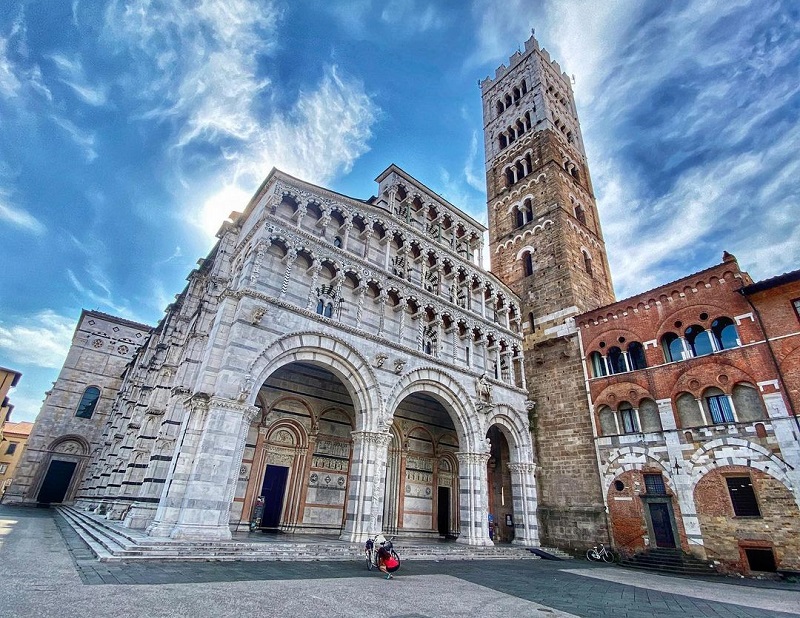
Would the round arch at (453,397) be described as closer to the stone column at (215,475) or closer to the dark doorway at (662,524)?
the stone column at (215,475)

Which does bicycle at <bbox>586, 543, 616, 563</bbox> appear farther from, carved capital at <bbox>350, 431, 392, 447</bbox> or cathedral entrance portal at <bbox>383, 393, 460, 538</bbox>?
carved capital at <bbox>350, 431, 392, 447</bbox>

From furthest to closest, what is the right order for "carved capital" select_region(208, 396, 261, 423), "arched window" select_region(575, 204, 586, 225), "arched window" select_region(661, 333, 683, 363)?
1. "arched window" select_region(575, 204, 586, 225)
2. "arched window" select_region(661, 333, 683, 363)
3. "carved capital" select_region(208, 396, 261, 423)

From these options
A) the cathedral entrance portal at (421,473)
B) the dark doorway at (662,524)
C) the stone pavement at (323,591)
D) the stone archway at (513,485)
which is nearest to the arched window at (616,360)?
the stone archway at (513,485)

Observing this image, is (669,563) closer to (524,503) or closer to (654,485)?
(654,485)

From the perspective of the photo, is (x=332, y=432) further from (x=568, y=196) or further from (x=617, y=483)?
(x=568, y=196)

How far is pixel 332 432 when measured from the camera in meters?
17.9

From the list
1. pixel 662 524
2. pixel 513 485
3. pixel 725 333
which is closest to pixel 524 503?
pixel 513 485

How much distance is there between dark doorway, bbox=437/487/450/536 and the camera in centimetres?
2070

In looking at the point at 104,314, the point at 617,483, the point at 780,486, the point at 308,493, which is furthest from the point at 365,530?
the point at 104,314

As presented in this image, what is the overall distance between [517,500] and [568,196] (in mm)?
19306

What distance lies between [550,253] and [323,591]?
2228 cm

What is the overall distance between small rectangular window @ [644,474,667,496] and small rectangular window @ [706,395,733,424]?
3261 millimetres

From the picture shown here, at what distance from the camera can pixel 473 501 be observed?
1694 centimetres

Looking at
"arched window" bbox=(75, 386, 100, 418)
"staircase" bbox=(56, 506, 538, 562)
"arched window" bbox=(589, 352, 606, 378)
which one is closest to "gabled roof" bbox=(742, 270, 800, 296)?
"arched window" bbox=(589, 352, 606, 378)
